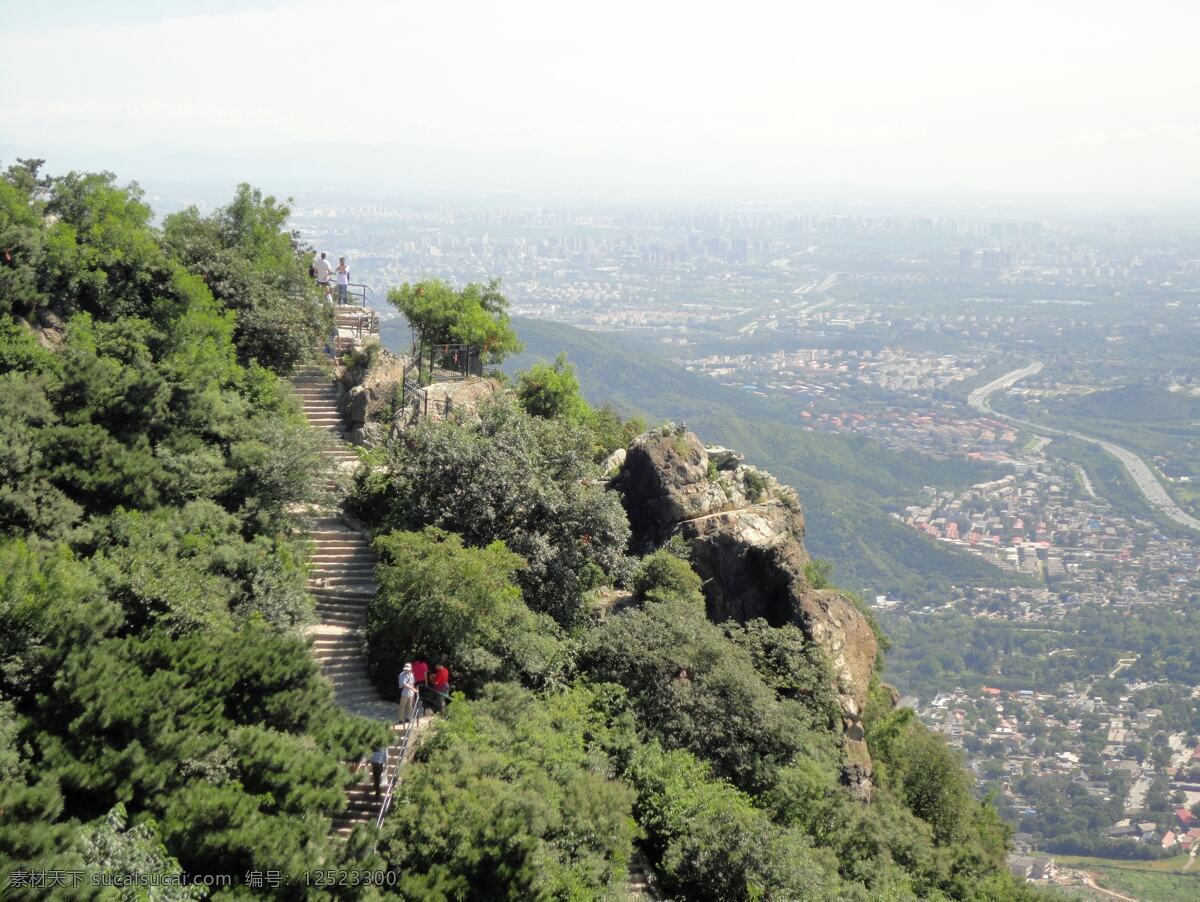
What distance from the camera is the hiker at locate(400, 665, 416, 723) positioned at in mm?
14945

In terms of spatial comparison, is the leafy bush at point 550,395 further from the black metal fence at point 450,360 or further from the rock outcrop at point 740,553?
the rock outcrop at point 740,553

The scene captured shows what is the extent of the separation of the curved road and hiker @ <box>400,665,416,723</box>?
122m

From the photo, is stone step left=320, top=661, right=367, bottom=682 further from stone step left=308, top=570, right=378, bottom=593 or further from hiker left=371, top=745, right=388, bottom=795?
hiker left=371, top=745, right=388, bottom=795

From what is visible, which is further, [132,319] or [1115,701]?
[1115,701]

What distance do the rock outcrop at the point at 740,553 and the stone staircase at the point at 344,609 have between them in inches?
253

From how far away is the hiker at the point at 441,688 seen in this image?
623 inches

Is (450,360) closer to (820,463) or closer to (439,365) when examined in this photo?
(439,365)

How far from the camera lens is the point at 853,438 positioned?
119m

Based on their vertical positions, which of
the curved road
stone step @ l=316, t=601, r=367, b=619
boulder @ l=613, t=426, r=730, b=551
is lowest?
the curved road

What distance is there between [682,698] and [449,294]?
1540 centimetres

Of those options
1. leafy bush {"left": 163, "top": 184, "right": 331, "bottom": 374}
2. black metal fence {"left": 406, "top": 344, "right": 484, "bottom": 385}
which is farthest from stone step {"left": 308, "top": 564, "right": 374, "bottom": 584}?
black metal fence {"left": 406, "top": 344, "right": 484, "bottom": 385}

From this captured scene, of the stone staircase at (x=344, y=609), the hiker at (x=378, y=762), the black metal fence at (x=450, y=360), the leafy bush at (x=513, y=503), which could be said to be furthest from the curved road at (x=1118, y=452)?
the hiker at (x=378, y=762)

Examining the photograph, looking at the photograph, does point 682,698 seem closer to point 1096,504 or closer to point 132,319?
point 132,319

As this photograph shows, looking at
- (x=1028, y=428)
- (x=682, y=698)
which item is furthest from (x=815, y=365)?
(x=682, y=698)
